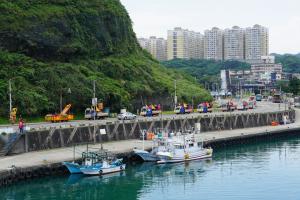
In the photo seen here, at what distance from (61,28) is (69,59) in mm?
6305

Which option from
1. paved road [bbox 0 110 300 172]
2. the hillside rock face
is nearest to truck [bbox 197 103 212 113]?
paved road [bbox 0 110 300 172]

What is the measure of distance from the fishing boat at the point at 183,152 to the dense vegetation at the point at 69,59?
24.9 m

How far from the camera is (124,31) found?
13125cm

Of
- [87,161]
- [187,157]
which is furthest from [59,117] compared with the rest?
[87,161]

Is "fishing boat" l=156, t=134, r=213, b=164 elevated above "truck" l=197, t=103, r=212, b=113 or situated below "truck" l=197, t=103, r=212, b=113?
below

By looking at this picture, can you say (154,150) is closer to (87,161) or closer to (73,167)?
(87,161)

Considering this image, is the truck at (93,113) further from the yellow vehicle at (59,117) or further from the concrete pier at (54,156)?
the concrete pier at (54,156)

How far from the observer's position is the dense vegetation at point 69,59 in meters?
92.1

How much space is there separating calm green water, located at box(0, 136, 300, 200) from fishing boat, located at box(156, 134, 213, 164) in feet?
4.76

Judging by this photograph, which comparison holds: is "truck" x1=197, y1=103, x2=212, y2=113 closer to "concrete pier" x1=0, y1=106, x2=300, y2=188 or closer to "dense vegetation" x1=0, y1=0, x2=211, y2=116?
"dense vegetation" x1=0, y1=0, x2=211, y2=116

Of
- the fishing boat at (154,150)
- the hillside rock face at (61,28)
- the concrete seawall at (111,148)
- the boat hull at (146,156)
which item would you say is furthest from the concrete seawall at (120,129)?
the hillside rock face at (61,28)

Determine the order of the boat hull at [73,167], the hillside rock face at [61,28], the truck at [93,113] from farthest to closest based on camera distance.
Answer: the hillside rock face at [61,28] < the truck at [93,113] < the boat hull at [73,167]

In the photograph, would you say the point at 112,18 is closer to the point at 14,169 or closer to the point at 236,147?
the point at 236,147

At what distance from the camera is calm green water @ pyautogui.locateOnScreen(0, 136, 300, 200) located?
54.0 metres
